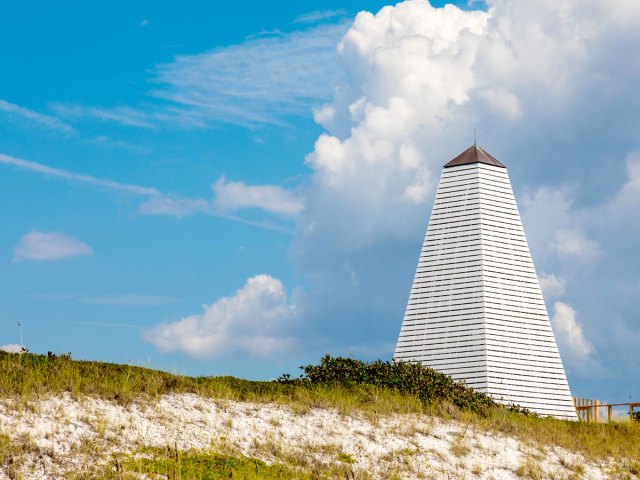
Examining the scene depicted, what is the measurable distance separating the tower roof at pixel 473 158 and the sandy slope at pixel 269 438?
25032 mm

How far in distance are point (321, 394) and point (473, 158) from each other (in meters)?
26.4

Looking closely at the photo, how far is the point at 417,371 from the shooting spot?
2733 centimetres

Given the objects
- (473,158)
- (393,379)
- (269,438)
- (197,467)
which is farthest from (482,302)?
(197,467)

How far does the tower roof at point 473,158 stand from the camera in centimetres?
4666

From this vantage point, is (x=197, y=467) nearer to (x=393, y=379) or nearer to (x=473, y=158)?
(x=393, y=379)

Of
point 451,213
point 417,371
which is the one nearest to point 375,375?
point 417,371

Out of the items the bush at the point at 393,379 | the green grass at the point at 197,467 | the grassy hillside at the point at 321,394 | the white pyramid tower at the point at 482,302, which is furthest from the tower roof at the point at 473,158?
the green grass at the point at 197,467

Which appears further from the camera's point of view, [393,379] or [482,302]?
[482,302]

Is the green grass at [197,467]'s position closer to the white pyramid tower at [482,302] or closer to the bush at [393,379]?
the bush at [393,379]

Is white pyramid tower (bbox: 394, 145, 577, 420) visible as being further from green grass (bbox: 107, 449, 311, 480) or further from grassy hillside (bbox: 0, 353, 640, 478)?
green grass (bbox: 107, 449, 311, 480)

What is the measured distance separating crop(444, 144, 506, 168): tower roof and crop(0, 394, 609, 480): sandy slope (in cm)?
2503

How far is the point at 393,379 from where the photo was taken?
26.2 metres

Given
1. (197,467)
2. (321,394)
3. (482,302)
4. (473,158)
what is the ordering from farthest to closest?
(473,158), (482,302), (321,394), (197,467)

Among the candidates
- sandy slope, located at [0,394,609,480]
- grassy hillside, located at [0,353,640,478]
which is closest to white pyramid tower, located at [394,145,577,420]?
grassy hillside, located at [0,353,640,478]
